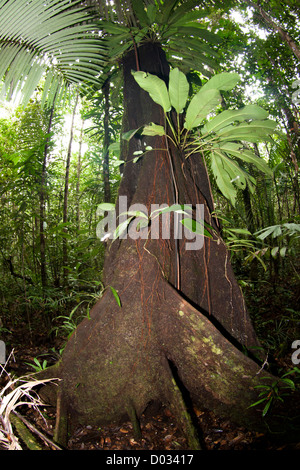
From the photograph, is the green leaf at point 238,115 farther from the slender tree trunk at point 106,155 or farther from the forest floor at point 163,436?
the slender tree trunk at point 106,155

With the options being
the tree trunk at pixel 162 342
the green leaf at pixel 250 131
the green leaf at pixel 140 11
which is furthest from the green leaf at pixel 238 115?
the green leaf at pixel 140 11

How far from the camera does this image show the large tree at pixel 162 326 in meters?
1.77

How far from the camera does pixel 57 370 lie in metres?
2.11

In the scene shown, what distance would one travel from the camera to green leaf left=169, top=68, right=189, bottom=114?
1820 millimetres

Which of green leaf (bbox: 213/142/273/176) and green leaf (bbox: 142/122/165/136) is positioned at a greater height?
green leaf (bbox: 142/122/165/136)

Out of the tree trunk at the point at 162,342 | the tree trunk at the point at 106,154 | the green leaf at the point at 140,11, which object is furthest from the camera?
the tree trunk at the point at 106,154

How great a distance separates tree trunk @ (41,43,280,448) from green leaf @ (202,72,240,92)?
1.79ft

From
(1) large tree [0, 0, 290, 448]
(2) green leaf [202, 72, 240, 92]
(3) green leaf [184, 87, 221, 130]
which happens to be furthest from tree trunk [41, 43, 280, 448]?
(2) green leaf [202, 72, 240, 92]

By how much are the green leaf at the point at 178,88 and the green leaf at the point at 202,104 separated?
0.28ft

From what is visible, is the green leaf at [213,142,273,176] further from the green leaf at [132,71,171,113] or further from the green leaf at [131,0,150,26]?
the green leaf at [131,0,150,26]

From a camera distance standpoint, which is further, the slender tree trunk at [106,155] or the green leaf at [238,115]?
the slender tree trunk at [106,155]

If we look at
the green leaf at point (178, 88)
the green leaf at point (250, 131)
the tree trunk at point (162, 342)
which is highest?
the green leaf at point (178, 88)

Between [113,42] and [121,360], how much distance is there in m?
2.48
